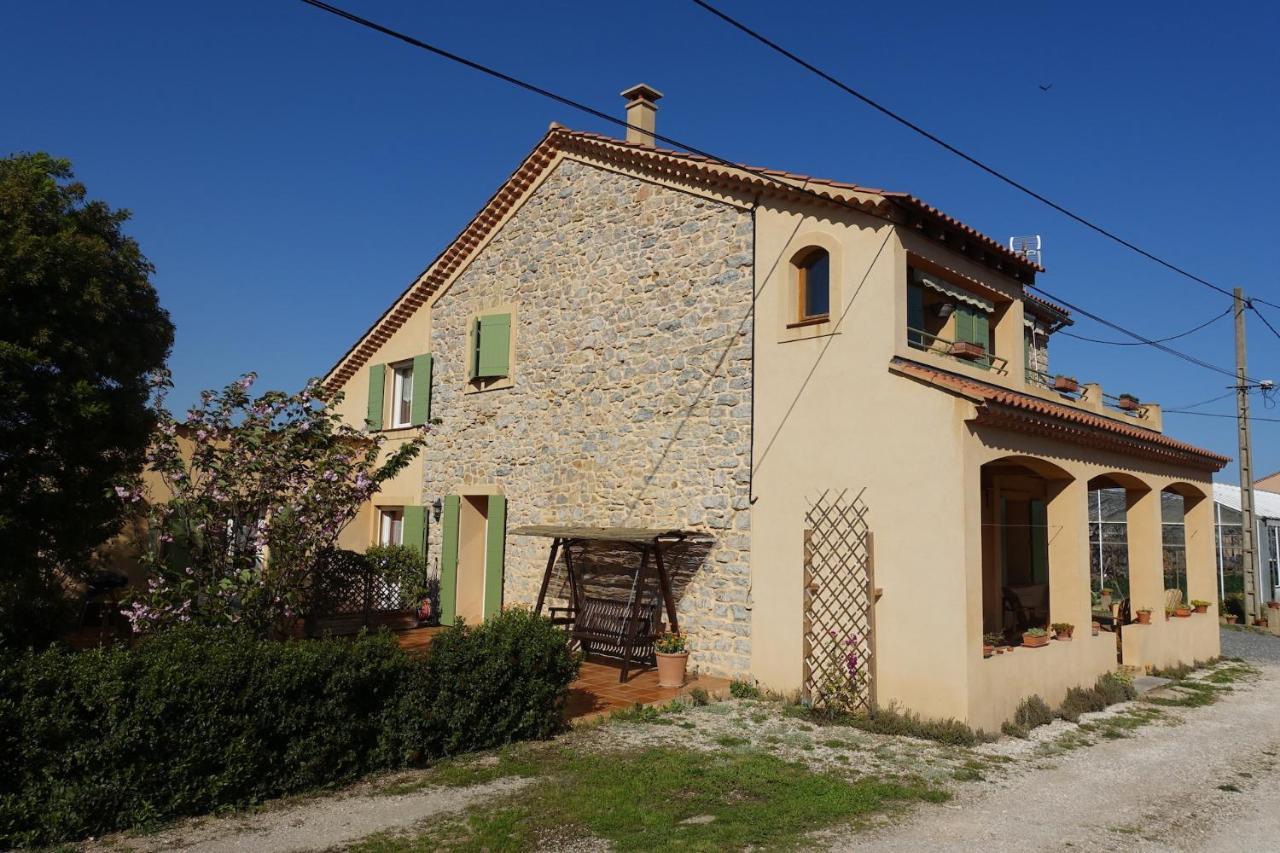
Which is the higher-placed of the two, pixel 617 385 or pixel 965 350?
pixel 965 350

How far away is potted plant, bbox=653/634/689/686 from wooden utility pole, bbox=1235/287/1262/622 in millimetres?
16510

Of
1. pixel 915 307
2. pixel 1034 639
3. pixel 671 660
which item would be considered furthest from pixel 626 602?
pixel 915 307

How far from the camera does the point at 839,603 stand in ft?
31.5

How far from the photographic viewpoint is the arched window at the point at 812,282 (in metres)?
10.5

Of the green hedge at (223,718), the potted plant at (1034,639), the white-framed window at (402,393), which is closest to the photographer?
the green hedge at (223,718)

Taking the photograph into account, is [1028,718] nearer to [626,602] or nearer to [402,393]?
[626,602]

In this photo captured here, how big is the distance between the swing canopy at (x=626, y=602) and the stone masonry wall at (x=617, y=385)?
0.38 meters

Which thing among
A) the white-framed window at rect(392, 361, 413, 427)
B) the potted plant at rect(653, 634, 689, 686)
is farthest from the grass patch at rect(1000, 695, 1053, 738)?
the white-framed window at rect(392, 361, 413, 427)

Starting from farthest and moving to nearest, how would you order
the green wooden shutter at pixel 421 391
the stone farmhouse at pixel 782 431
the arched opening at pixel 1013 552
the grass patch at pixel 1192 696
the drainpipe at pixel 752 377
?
1. the green wooden shutter at pixel 421 391
2. the arched opening at pixel 1013 552
3. the grass patch at pixel 1192 696
4. the drainpipe at pixel 752 377
5. the stone farmhouse at pixel 782 431

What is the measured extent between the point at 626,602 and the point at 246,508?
17.5ft

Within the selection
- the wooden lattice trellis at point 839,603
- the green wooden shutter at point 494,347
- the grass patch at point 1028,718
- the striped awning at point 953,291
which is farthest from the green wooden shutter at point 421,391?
the grass patch at point 1028,718

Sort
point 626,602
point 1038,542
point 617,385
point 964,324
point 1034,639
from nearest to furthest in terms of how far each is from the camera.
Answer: point 1034,639 → point 626,602 → point 964,324 → point 617,385 → point 1038,542

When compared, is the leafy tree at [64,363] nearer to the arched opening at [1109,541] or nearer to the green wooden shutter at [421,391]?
the green wooden shutter at [421,391]

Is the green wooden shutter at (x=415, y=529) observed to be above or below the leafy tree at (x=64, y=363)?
below
